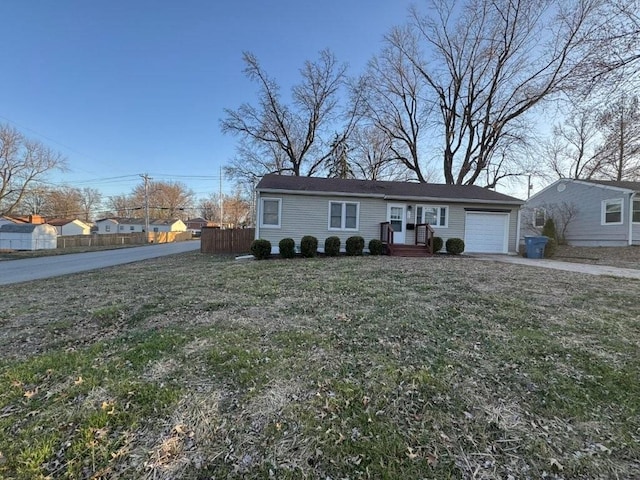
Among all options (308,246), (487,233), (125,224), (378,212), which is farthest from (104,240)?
(487,233)

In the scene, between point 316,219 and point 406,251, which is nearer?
point 406,251

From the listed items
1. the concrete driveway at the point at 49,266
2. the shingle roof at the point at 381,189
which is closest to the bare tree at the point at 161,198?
the concrete driveway at the point at 49,266

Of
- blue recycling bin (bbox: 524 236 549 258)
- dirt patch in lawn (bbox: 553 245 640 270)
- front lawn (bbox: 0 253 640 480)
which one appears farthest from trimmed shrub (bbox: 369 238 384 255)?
front lawn (bbox: 0 253 640 480)

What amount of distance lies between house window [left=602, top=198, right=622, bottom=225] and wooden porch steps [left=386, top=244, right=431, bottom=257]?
11.0 m

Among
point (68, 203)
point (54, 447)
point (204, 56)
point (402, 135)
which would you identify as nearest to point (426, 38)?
point (402, 135)

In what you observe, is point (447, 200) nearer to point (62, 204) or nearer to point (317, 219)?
point (317, 219)

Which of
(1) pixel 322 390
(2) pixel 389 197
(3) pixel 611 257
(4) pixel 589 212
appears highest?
(2) pixel 389 197

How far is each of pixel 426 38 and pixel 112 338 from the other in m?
25.0

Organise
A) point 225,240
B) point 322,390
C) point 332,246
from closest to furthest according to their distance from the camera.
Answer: point 322,390 < point 332,246 < point 225,240

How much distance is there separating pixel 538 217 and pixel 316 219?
16.4 m

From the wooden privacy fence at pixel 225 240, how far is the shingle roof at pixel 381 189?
3928mm

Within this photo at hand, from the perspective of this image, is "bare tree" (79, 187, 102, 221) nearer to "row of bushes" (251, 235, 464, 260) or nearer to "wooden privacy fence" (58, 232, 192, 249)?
"wooden privacy fence" (58, 232, 192, 249)

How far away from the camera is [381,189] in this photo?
14508 mm

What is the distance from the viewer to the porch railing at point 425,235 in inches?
519
